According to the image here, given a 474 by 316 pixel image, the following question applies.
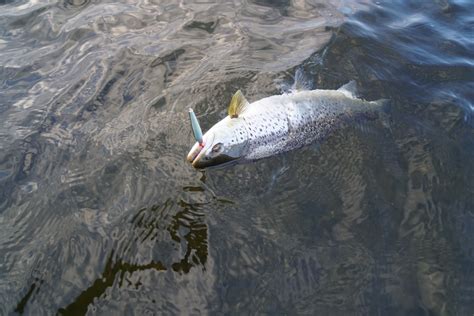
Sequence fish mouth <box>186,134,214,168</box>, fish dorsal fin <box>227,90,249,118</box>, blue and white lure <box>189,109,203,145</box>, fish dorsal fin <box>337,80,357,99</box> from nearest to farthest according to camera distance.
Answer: blue and white lure <box>189,109,203,145</box>
fish mouth <box>186,134,214,168</box>
fish dorsal fin <box>227,90,249,118</box>
fish dorsal fin <box>337,80,357,99</box>

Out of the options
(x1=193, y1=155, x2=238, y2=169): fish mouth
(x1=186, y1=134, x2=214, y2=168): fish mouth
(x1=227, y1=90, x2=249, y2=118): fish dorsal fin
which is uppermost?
→ (x1=227, y1=90, x2=249, y2=118): fish dorsal fin

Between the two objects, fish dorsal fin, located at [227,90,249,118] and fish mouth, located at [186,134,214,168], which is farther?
fish dorsal fin, located at [227,90,249,118]

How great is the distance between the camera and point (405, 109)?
5.41m

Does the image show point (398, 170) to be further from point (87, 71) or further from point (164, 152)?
point (87, 71)

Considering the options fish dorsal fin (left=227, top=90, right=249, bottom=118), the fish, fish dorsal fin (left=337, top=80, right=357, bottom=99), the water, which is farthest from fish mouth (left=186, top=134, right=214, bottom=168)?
fish dorsal fin (left=337, top=80, right=357, bottom=99)

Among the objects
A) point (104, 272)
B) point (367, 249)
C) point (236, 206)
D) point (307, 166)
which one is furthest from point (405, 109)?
point (104, 272)

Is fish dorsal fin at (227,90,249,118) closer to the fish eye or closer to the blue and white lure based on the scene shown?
the fish eye

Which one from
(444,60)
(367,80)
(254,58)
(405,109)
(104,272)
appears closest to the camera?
(104,272)

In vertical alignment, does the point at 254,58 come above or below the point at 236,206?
above

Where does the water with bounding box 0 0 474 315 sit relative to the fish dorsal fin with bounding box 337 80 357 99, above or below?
below

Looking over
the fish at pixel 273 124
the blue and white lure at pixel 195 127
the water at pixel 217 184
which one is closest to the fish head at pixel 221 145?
the fish at pixel 273 124

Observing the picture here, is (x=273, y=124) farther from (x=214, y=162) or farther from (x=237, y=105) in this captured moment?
(x=214, y=162)

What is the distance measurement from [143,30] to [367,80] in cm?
348

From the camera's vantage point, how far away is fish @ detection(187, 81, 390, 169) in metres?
3.81
